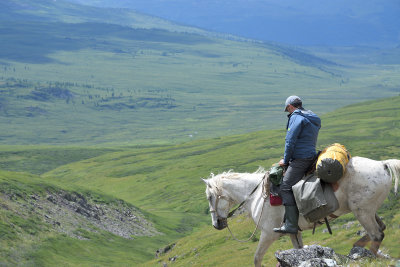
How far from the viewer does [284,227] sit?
1891cm

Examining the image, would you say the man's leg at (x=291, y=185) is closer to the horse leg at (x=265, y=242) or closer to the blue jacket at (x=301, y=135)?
the blue jacket at (x=301, y=135)

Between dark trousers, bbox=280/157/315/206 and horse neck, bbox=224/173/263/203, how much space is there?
5.88 feet

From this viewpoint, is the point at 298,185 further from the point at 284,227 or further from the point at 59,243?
the point at 59,243

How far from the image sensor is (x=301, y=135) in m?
18.9

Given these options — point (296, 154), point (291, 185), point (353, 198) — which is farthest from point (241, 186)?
point (353, 198)

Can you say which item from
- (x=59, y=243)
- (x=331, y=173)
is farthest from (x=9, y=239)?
(x=331, y=173)

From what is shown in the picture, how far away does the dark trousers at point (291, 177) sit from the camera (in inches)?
752

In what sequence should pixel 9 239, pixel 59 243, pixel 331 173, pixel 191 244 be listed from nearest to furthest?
pixel 331 173
pixel 191 244
pixel 9 239
pixel 59 243

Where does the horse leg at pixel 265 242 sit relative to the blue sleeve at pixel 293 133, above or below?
below

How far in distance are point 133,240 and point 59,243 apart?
17.2 metres

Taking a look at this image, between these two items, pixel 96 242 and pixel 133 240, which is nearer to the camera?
pixel 96 242

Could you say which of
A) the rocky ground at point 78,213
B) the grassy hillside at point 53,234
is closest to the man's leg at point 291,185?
the grassy hillside at point 53,234

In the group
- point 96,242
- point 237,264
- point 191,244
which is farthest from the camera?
point 96,242

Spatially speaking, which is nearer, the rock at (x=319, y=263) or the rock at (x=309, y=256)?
the rock at (x=319, y=263)
